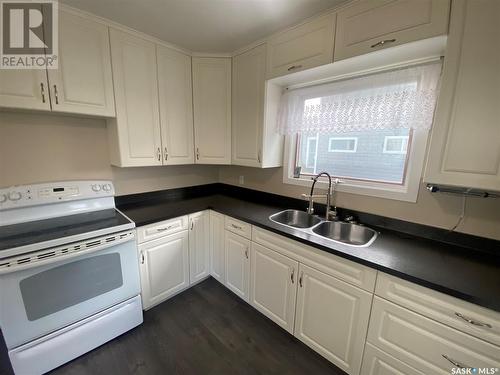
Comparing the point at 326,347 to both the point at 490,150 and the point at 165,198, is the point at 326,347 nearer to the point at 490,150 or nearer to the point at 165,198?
the point at 490,150

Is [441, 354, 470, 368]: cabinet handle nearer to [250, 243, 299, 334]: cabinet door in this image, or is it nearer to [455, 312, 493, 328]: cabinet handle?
[455, 312, 493, 328]: cabinet handle

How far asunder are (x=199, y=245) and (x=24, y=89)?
1739 millimetres

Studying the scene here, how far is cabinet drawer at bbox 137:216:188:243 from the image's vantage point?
67.3 inches

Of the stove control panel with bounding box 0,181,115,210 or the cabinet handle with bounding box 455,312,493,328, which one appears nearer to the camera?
the cabinet handle with bounding box 455,312,493,328

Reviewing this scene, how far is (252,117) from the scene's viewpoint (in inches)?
79.4

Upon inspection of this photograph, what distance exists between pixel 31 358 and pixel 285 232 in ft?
5.71

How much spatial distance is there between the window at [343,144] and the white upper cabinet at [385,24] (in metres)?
0.66

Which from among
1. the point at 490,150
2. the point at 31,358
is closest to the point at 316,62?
the point at 490,150

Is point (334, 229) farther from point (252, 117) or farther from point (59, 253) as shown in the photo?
point (59, 253)

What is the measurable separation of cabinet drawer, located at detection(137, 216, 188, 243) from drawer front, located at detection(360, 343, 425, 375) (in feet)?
5.33

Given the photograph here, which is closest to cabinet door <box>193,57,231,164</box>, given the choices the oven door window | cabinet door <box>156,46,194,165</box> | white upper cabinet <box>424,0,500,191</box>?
cabinet door <box>156,46,194,165</box>

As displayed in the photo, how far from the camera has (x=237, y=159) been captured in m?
2.22

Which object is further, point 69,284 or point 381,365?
point 69,284

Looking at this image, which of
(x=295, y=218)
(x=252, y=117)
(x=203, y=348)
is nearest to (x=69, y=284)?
(x=203, y=348)
